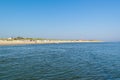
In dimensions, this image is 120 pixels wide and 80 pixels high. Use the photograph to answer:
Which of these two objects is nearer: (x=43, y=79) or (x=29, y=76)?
(x=43, y=79)

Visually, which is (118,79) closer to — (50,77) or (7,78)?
(50,77)

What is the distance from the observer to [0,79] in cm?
1700

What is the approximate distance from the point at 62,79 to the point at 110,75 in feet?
15.8

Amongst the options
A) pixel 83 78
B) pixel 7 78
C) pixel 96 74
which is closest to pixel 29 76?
pixel 7 78

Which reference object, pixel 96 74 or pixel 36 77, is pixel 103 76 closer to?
pixel 96 74

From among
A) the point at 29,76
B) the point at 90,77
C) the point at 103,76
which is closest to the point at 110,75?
the point at 103,76

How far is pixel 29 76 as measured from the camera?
59.9 ft

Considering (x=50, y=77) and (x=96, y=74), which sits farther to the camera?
(x=96, y=74)

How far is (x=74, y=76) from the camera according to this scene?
1834 cm

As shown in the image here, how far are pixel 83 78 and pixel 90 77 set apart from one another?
2.61ft

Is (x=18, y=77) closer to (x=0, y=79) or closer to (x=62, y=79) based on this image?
(x=0, y=79)

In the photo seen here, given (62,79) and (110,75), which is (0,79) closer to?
(62,79)

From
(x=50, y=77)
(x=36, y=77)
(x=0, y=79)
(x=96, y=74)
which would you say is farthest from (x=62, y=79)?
(x=0, y=79)

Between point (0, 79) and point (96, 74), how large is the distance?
893cm
